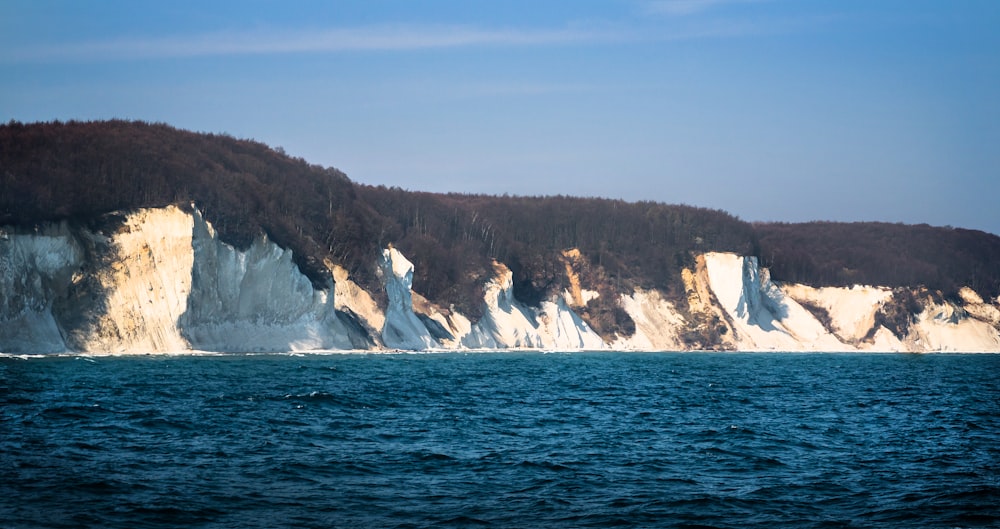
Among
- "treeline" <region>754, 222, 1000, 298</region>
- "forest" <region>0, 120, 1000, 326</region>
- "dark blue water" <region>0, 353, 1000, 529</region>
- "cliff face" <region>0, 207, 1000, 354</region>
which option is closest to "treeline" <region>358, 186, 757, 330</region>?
"forest" <region>0, 120, 1000, 326</region>

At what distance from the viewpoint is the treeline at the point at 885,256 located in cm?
11806

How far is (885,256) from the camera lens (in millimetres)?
125188

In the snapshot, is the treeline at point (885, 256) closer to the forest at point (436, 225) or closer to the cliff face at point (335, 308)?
the forest at point (436, 225)

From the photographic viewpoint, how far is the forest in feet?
215

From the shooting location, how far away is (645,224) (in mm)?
A: 121375

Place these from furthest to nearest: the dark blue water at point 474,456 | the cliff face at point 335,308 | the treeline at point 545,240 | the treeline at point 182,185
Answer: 1. the treeline at point 545,240
2. the treeline at point 182,185
3. the cliff face at point 335,308
4. the dark blue water at point 474,456

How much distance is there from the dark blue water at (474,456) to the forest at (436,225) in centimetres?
2924

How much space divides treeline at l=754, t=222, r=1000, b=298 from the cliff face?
2884mm

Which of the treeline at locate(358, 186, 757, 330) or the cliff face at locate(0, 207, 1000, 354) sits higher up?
the treeline at locate(358, 186, 757, 330)

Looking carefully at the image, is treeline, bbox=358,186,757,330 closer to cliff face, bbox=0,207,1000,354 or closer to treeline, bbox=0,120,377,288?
cliff face, bbox=0,207,1000,354

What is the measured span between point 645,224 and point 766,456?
3966 inches

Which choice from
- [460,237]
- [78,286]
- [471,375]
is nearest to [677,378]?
[471,375]

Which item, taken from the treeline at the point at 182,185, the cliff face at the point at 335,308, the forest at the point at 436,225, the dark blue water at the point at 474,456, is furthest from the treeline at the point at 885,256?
the dark blue water at the point at 474,456

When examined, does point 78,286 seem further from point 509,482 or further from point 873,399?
point 509,482
